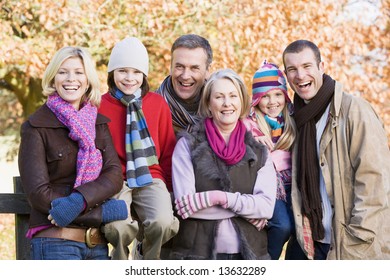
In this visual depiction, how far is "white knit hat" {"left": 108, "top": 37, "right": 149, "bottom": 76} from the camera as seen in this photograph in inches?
148

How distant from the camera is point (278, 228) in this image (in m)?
3.71

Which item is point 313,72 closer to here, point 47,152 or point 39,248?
point 47,152

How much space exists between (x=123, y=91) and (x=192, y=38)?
0.70 meters

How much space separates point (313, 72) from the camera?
3.84m

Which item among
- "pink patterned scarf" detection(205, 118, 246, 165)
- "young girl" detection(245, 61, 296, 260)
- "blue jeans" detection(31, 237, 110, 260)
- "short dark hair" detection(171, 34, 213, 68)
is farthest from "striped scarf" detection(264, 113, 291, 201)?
"blue jeans" detection(31, 237, 110, 260)

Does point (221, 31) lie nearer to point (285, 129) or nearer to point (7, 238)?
point (7, 238)

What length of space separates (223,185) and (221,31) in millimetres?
5313

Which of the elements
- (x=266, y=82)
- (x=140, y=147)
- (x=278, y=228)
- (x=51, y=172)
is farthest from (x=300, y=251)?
(x=51, y=172)

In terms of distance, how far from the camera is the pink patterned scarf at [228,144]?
3.62 meters

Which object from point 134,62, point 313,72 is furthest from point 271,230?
point 134,62

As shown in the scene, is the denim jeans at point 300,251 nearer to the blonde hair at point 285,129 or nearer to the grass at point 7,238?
the blonde hair at point 285,129

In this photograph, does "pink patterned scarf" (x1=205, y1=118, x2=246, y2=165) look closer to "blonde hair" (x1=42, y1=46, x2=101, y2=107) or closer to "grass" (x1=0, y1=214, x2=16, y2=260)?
"blonde hair" (x1=42, y1=46, x2=101, y2=107)

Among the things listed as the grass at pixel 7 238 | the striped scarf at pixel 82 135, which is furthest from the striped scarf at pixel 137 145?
the grass at pixel 7 238

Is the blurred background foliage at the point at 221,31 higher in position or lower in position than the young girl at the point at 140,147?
higher
